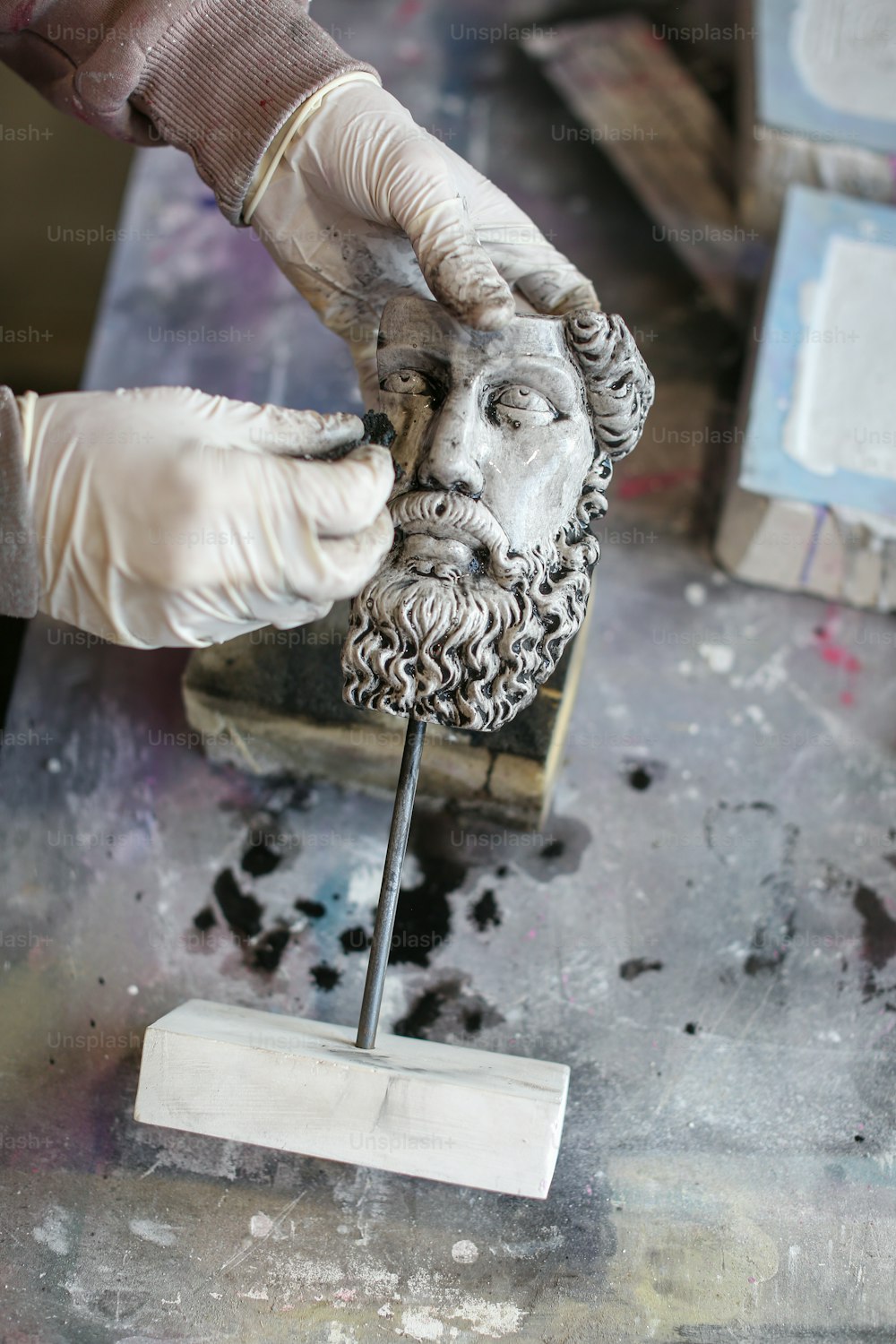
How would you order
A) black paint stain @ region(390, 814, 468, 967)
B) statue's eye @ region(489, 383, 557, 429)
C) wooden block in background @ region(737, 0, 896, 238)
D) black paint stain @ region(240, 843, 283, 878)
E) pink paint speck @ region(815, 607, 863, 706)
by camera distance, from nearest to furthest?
statue's eye @ region(489, 383, 557, 429), black paint stain @ region(390, 814, 468, 967), black paint stain @ region(240, 843, 283, 878), pink paint speck @ region(815, 607, 863, 706), wooden block in background @ region(737, 0, 896, 238)

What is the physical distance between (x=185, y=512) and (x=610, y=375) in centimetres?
106

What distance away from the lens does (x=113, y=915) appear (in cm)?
331

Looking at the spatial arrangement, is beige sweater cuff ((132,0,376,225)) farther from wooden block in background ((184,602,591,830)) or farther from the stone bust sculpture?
wooden block in background ((184,602,591,830))

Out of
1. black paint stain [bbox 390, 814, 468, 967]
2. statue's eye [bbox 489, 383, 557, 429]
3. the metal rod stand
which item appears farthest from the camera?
black paint stain [bbox 390, 814, 468, 967]

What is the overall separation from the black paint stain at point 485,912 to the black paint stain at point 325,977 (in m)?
0.42

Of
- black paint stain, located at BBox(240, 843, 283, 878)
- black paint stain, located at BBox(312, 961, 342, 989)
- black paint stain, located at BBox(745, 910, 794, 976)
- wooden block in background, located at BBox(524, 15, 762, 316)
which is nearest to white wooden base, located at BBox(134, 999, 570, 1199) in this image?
black paint stain, located at BBox(312, 961, 342, 989)

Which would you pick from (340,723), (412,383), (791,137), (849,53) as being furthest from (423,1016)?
(849,53)

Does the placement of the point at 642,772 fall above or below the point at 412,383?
below

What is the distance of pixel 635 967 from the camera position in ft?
10.7

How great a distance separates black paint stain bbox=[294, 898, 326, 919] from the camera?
10.9 feet

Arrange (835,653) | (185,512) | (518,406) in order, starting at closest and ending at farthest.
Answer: (185,512), (518,406), (835,653)

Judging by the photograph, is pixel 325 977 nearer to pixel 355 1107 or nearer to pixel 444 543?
pixel 355 1107

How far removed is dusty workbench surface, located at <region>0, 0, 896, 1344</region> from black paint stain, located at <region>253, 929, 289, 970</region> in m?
0.01

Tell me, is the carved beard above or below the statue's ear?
below
